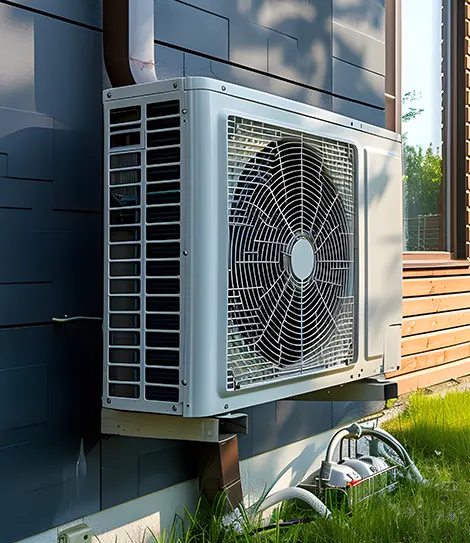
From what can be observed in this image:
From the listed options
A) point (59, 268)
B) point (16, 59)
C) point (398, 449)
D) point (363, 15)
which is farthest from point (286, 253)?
point (363, 15)

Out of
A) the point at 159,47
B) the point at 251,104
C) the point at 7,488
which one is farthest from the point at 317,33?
the point at 7,488

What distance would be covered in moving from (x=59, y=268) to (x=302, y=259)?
22.9 inches

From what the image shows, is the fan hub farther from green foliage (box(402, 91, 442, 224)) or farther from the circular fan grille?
green foliage (box(402, 91, 442, 224))

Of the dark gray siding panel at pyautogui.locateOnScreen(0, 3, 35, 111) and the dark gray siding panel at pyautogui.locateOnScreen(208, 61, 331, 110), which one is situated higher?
the dark gray siding panel at pyautogui.locateOnScreen(208, 61, 331, 110)

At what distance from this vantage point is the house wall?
1797mm

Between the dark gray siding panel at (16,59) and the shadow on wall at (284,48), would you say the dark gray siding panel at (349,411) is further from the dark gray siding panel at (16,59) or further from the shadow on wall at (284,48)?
the dark gray siding panel at (16,59)

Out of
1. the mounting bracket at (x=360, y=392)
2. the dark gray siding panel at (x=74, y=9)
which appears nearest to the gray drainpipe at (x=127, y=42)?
the dark gray siding panel at (x=74, y=9)

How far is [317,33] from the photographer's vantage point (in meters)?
2.90

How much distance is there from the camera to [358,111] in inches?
126

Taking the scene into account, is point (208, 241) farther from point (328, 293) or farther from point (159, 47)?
point (159, 47)

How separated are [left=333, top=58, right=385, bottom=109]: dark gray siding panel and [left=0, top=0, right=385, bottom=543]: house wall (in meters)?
0.76

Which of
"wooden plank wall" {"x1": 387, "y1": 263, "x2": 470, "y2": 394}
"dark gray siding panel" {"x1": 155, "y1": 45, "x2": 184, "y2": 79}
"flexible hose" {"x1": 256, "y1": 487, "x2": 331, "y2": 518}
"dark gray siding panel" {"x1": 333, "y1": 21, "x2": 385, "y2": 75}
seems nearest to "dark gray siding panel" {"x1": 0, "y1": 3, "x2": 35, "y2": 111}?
"dark gray siding panel" {"x1": 155, "y1": 45, "x2": 184, "y2": 79}

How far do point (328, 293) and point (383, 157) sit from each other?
529 mm

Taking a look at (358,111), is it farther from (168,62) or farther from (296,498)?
(296,498)
